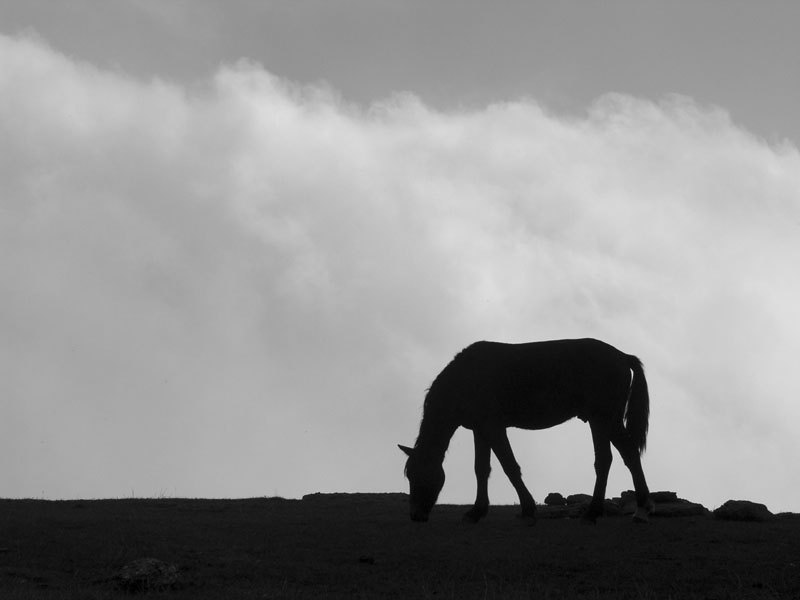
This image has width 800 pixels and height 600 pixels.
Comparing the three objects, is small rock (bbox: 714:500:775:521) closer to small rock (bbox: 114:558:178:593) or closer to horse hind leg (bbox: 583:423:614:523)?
horse hind leg (bbox: 583:423:614:523)

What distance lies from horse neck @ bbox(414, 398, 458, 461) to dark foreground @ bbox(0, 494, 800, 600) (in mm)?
1290

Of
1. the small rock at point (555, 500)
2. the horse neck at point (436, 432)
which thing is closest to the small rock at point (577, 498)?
the small rock at point (555, 500)

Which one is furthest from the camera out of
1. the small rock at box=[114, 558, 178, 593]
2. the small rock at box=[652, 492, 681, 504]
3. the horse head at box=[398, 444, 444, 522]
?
the small rock at box=[652, 492, 681, 504]

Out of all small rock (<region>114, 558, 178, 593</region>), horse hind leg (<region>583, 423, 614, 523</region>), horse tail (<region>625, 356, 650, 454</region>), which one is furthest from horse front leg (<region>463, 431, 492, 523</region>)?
small rock (<region>114, 558, 178, 593</region>)

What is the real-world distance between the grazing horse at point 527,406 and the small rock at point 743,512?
4.29 feet

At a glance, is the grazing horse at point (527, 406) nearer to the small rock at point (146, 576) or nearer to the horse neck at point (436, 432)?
the horse neck at point (436, 432)

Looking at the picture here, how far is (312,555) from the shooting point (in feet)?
39.8

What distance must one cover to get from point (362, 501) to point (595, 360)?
6.74 metres

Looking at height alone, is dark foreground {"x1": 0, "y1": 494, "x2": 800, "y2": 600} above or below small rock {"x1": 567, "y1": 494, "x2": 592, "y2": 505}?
below

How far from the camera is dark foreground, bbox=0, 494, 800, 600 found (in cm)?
1005

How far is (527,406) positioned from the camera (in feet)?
53.9

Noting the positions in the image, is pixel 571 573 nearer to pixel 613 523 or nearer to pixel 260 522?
pixel 613 523

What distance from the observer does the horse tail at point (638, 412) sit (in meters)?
16.4

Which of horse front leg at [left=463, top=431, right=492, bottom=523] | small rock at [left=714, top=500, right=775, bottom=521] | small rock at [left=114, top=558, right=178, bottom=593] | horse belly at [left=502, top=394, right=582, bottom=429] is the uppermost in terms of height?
horse belly at [left=502, top=394, right=582, bottom=429]
